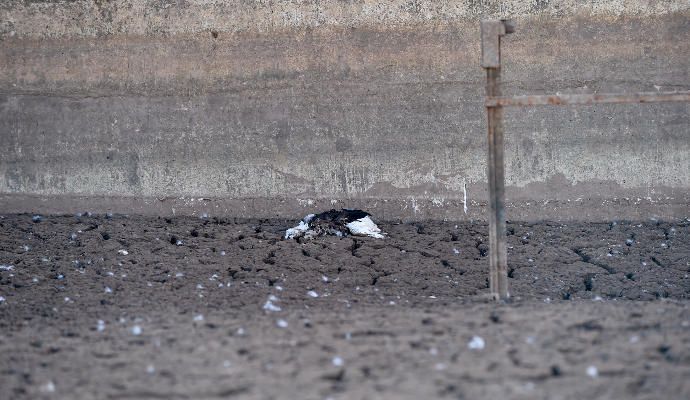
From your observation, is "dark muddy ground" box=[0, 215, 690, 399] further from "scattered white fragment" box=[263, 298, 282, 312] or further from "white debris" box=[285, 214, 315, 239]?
"white debris" box=[285, 214, 315, 239]

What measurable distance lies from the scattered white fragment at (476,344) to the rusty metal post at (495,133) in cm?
100

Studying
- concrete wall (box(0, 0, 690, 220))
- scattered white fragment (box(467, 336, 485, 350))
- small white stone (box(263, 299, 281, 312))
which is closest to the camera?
scattered white fragment (box(467, 336, 485, 350))

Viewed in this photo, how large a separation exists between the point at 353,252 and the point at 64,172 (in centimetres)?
265

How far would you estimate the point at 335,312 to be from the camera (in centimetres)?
442

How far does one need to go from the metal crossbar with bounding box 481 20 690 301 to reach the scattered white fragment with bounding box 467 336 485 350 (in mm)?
1003

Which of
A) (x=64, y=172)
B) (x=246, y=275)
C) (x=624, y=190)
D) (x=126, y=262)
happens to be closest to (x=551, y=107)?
(x=624, y=190)

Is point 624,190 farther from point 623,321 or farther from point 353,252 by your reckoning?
point 623,321

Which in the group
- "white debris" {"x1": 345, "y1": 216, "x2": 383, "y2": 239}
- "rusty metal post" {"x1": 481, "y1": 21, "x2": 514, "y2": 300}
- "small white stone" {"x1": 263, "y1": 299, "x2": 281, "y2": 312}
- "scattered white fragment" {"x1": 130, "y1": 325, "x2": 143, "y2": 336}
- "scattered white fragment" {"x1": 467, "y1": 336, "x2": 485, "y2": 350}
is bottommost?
"small white stone" {"x1": 263, "y1": 299, "x2": 281, "y2": 312}

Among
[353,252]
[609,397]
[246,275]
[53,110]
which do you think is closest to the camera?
[609,397]

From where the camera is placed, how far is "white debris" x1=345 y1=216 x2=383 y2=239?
6.40 metres

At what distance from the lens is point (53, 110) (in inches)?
283

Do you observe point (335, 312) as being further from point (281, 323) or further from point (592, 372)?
point (592, 372)

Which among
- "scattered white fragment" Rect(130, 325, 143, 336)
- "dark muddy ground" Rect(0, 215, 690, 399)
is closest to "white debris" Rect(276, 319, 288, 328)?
"dark muddy ground" Rect(0, 215, 690, 399)

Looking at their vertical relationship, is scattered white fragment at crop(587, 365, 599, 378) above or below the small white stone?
below
